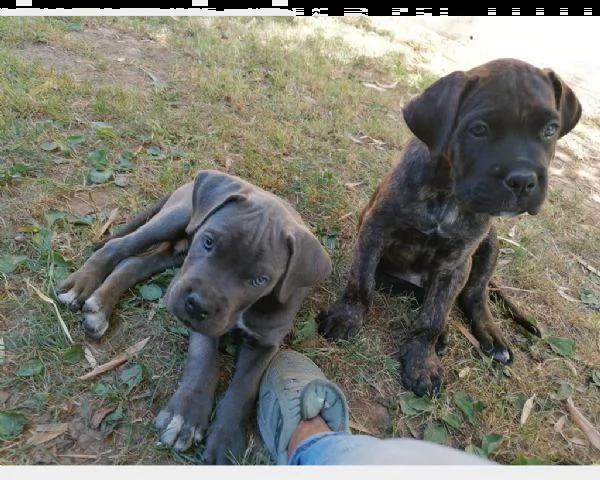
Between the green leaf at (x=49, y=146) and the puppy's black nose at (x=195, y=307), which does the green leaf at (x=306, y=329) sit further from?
the green leaf at (x=49, y=146)

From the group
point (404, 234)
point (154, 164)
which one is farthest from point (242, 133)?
point (404, 234)

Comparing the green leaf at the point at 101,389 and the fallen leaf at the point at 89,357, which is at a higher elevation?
the fallen leaf at the point at 89,357

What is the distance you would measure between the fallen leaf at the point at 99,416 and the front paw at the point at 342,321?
5.30 feet

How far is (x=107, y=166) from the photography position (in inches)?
206

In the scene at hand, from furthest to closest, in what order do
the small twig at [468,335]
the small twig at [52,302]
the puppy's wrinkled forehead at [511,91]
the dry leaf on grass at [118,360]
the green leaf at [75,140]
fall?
1. the green leaf at [75,140]
2. the small twig at [468,335]
3. the small twig at [52,302]
4. the dry leaf on grass at [118,360]
5. the puppy's wrinkled forehead at [511,91]

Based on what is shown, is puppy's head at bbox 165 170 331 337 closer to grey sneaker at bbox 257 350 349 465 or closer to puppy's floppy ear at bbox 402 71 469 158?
grey sneaker at bbox 257 350 349 465

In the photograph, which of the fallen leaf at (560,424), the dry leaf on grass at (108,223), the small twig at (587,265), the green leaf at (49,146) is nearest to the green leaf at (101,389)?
the dry leaf on grass at (108,223)

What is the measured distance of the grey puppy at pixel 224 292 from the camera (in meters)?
3.27

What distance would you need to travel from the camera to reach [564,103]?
12.2 feet

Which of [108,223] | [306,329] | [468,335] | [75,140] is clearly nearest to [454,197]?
[468,335]

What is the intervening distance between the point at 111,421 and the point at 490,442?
2472mm

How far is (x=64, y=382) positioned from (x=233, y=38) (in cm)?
605

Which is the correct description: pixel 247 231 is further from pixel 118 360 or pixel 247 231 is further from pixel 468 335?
pixel 468 335

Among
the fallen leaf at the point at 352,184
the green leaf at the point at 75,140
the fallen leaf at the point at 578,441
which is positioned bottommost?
the fallen leaf at the point at 578,441
